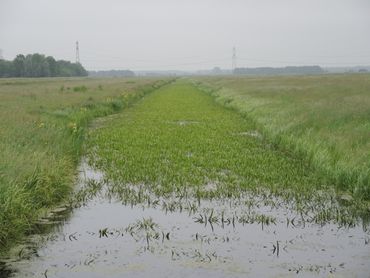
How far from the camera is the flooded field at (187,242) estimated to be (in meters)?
7.55

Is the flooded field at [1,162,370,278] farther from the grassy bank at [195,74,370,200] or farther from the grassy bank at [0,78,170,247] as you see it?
the grassy bank at [195,74,370,200]

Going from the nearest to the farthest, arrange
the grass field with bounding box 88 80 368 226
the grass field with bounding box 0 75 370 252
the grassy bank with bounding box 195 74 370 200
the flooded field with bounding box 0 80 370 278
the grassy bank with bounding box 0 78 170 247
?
the flooded field with bounding box 0 80 370 278
the grassy bank with bounding box 0 78 170 247
the grass field with bounding box 0 75 370 252
the grass field with bounding box 88 80 368 226
the grassy bank with bounding box 195 74 370 200

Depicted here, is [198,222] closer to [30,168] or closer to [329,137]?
[30,168]

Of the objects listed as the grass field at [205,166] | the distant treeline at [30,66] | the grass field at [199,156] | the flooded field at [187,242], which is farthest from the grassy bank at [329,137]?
the distant treeline at [30,66]

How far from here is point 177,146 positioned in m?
18.4

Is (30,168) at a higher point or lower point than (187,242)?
higher

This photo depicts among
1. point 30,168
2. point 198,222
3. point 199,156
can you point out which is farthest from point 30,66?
point 198,222

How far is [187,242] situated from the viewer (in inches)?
344

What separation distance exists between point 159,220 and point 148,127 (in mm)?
13887

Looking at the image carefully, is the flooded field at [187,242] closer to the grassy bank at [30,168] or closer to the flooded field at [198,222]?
the flooded field at [198,222]

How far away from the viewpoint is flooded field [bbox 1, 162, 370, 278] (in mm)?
7547

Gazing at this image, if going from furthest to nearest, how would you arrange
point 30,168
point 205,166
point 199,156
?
point 199,156, point 205,166, point 30,168

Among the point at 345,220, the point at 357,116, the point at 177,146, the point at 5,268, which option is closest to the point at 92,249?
the point at 5,268

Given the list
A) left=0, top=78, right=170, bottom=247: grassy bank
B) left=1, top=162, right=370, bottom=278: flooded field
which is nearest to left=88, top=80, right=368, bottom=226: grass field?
left=1, top=162, right=370, bottom=278: flooded field
